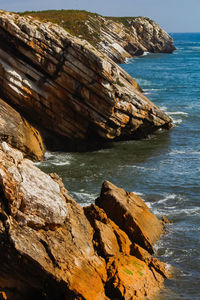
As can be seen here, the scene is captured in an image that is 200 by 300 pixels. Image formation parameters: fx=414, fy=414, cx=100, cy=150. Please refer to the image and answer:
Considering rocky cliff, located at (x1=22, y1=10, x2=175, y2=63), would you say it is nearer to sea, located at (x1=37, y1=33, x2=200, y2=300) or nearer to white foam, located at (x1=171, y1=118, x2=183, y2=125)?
white foam, located at (x1=171, y1=118, x2=183, y2=125)

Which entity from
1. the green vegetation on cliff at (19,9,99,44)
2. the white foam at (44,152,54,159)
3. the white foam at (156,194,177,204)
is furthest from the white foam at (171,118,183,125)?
the green vegetation on cliff at (19,9,99,44)

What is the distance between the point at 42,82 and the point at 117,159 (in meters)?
10.7

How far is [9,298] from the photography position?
55.5ft

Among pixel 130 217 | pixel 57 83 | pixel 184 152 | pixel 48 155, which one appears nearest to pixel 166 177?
pixel 184 152

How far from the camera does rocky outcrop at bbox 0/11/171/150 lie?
1580 inches

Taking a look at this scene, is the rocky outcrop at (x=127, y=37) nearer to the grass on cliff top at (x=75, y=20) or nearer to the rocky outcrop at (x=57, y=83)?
the grass on cliff top at (x=75, y=20)

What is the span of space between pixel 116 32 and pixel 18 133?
114676mm

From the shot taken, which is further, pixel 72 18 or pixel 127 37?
pixel 127 37

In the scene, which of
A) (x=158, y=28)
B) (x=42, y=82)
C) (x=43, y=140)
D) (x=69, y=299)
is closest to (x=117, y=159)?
(x=43, y=140)

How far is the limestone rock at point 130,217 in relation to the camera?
23578 mm

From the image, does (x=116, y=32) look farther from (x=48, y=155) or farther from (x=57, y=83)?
(x=48, y=155)

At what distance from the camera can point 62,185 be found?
21.8 m

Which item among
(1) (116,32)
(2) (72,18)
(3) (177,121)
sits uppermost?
(2) (72,18)

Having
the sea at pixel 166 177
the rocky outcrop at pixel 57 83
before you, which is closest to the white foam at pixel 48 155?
the sea at pixel 166 177
